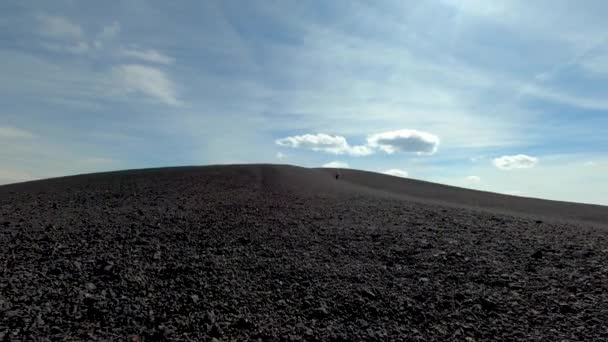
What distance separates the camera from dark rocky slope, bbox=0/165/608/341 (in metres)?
3.34

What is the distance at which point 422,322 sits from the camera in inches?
138

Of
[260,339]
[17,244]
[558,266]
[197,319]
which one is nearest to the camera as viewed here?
[260,339]

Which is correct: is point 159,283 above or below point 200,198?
below

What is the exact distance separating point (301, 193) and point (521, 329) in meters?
8.72

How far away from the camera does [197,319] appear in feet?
11.4

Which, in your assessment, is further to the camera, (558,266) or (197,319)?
(558,266)

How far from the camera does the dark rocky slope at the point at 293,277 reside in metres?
3.34

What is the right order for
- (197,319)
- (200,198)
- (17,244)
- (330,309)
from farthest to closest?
(200,198)
(17,244)
(330,309)
(197,319)

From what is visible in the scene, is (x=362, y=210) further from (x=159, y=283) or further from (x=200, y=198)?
(x=159, y=283)

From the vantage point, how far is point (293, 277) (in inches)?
177

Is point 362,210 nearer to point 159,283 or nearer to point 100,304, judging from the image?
point 159,283

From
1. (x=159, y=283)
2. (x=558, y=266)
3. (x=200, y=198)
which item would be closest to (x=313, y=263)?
(x=159, y=283)

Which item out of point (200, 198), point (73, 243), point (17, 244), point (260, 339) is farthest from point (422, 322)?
point (200, 198)

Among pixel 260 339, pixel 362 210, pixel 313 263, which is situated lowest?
pixel 260 339
